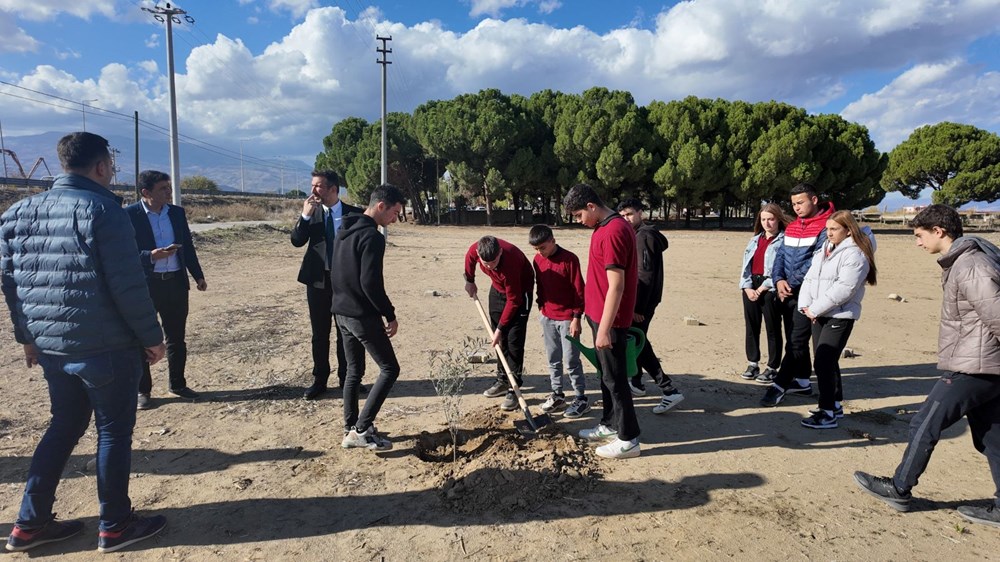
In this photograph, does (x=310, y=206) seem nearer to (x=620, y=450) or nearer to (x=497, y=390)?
(x=497, y=390)

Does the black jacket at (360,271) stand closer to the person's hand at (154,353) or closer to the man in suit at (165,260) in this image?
the person's hand at (154,353)

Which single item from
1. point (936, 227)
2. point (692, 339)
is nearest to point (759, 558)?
point (936, 227)

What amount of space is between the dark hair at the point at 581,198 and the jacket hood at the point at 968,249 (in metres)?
1.96

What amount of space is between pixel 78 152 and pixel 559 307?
335 cm

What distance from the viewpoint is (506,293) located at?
4.62m

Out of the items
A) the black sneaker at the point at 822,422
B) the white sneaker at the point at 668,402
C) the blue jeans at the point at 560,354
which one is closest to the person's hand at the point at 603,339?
the blue jeans at the point at 560,354

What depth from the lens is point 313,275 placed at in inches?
181

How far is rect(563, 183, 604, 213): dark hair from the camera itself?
3.58 m

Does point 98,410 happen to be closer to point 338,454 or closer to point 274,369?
point 338,454

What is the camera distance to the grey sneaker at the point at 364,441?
3723 millimetres

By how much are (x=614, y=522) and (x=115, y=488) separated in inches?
105

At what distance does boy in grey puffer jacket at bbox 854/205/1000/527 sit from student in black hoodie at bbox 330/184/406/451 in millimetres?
3260

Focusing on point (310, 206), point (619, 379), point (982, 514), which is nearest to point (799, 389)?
point (982, 514)

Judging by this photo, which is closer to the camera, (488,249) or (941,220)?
(941,220)
